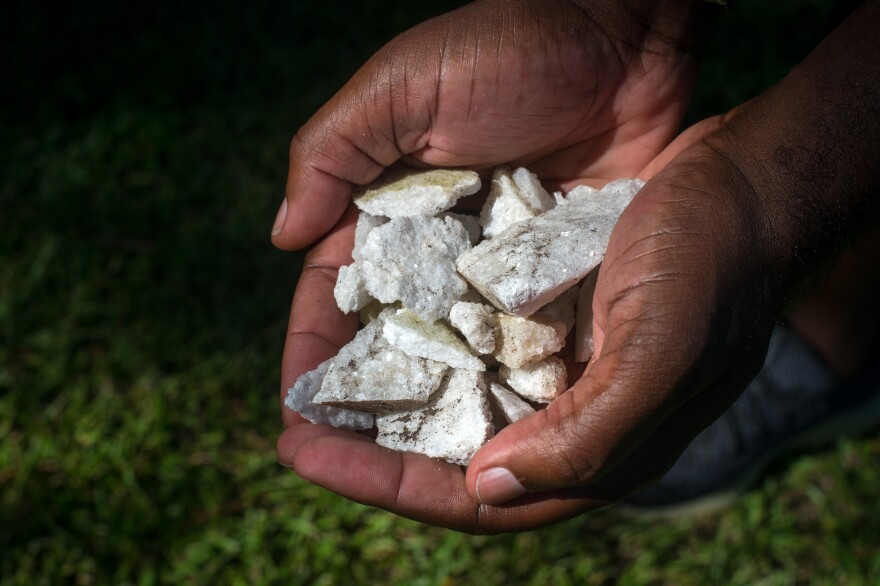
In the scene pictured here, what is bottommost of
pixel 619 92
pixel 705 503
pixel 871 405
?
pixel 705 503

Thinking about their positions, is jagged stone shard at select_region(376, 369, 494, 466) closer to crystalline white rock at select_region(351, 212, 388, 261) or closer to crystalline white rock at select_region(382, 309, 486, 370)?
crystalline white rock at select_region(382, 309, 486, 370)

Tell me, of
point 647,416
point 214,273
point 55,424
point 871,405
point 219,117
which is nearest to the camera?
point 647,416

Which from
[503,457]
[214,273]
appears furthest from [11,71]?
[503,457]

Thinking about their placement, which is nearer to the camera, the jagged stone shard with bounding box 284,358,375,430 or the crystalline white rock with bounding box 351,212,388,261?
the jagged stone shard with bounding box 284,358,375,430

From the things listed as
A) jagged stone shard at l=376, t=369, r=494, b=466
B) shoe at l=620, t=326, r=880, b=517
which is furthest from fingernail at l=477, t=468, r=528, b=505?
shoe at l=620, t=326, r=880, b=517

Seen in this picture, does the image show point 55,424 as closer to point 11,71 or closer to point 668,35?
A: point 11,71

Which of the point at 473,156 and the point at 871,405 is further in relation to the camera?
the point at 871,405

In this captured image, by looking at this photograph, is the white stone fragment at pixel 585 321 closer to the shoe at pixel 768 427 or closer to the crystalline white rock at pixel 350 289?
the crystalline white rock at pixel 350 289

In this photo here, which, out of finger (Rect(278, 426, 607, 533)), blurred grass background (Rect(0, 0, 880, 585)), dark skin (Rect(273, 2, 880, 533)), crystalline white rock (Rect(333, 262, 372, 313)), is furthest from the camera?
blurred grass background (Rect(0, 0, 880, 585))

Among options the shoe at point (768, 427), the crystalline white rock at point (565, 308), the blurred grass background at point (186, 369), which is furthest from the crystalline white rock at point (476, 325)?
the shoe at point (768, 427)
